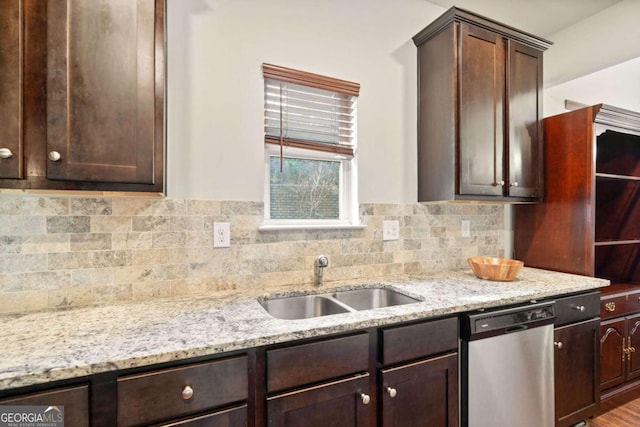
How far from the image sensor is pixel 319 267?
1751 mm

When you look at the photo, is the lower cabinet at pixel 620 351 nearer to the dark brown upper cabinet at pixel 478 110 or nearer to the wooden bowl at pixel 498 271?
the wooden bowl at pixel 498 271

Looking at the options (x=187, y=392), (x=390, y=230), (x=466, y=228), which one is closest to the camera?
(x=187, y=392)

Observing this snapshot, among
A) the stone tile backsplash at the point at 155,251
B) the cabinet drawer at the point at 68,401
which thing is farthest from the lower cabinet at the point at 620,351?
the cabinet drawer at the point at 68,401

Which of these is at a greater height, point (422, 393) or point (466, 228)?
point (466, 228)

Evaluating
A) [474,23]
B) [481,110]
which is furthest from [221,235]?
[474,23]

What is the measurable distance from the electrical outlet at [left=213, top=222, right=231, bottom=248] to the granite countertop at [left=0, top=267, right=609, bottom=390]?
268 mm

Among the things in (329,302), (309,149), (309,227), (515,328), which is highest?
(309,149)

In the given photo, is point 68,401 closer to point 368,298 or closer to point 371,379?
point 371,379

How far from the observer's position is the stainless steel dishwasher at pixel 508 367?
147cm

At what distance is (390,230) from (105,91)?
5.48ft

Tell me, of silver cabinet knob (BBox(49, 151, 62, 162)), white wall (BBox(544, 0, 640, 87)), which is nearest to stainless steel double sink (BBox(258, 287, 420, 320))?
silver cabinet knob (BBox(49, 151, 62, 162))

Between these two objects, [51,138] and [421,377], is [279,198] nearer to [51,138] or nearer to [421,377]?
[51,138]

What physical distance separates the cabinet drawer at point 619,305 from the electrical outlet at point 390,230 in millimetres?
1471

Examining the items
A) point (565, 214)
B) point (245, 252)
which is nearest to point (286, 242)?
point (245, 252)
